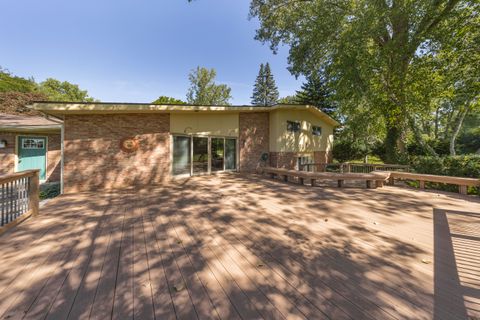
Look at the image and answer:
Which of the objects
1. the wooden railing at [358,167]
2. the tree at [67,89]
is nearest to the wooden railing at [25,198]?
the wooden railing at [358,167]

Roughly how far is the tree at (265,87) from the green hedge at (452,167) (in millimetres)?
30297

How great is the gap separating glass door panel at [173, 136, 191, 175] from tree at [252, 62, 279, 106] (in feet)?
99.2

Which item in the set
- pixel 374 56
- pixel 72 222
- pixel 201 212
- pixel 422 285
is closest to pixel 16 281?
pixel 72 222

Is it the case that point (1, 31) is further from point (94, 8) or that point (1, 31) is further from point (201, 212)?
point (201, 212)

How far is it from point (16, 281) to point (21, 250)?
36.9 inches

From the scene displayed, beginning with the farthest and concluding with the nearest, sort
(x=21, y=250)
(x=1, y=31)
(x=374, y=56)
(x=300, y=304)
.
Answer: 1. (x=1, y=31)
2. (x=374, y=56)
3. (x=21, y=250)
4. (x=300, y=304)

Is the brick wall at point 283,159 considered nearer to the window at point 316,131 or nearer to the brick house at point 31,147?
the window at point 316,131

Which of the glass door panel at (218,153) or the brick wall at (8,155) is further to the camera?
the glass door panel at (218,153)

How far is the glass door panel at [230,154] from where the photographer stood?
9883 millimetres

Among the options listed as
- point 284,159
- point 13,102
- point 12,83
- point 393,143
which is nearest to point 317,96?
point 393,143

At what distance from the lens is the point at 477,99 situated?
9.71m

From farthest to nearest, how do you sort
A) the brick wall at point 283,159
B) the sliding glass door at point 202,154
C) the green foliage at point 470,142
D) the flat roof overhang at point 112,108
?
the green foliage at point 470,142 < the brick wall at point 283,159 < the sliding glass door at point 202,154 < the flat roof overhang at point 112,108

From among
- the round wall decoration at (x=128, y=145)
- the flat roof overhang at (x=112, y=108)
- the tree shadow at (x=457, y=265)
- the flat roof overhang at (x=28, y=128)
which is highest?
the flat roof overhang at (x=112, y=108)

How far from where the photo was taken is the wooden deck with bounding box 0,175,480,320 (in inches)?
68.3
